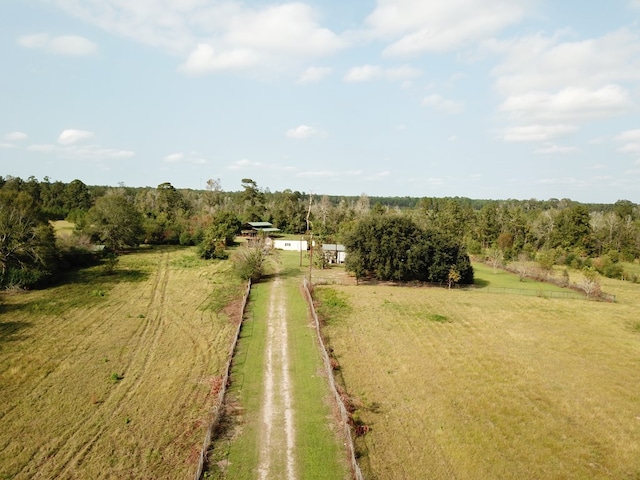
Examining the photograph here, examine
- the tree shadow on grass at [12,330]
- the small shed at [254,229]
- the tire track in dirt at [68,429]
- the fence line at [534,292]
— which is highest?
→ the small shed at [254,229]

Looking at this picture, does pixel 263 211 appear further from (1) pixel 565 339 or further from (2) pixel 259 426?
(2) pixel 259 426

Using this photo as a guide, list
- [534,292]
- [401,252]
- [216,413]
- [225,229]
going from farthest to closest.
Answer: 1. [225,229]
2. [534,292]
3. [401,252]
4. [216,413]

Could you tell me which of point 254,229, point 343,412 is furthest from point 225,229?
point 343,412

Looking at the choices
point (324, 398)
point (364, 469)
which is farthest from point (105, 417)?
point (364, 469)

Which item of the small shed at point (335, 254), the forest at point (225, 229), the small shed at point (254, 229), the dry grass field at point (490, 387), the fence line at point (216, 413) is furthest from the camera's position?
the small shed at point (254, 229)

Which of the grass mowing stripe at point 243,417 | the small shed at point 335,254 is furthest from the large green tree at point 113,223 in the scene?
Answer: the grass mowing stripe at point 243,417

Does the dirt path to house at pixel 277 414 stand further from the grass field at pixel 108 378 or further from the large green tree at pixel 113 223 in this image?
the large green tree at pixel 113 223

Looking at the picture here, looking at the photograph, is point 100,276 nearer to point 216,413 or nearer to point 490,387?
point 216,413
